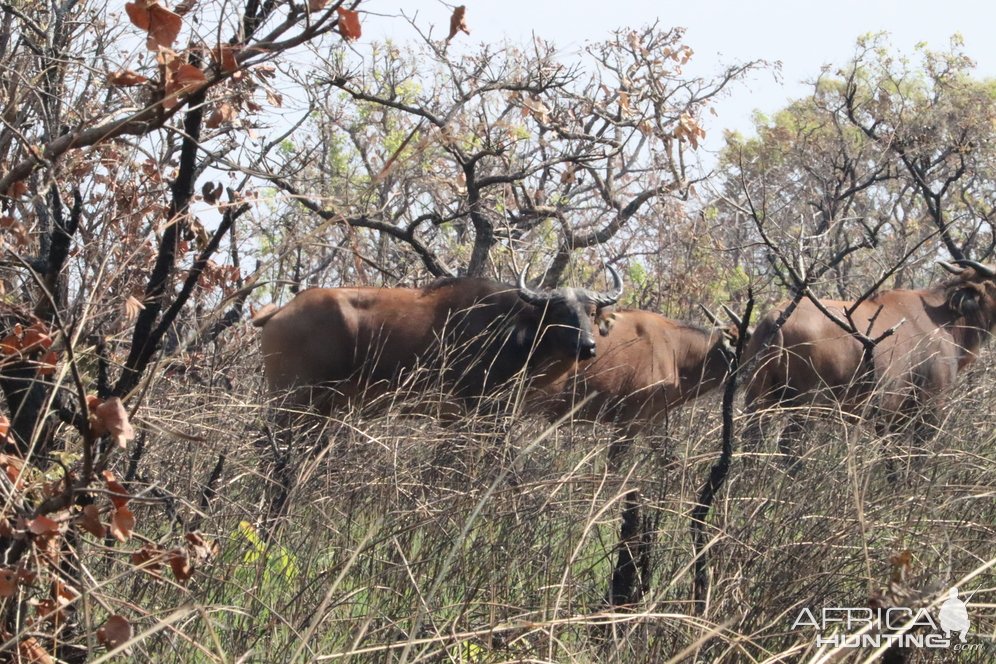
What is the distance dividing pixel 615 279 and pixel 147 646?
297 inches

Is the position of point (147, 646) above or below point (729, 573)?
above

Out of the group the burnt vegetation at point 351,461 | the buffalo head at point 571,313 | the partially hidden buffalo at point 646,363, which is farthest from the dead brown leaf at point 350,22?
the partially hidden buffalo at point 646,363

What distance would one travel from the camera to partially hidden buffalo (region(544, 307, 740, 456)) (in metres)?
9.61

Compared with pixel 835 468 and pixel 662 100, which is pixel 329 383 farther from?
pixel 835 468

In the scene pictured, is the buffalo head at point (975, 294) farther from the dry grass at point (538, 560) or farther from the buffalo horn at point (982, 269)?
the dry grass at point (538, 560)

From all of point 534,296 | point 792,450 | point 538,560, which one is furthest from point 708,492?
point 534,296

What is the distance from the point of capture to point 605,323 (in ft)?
33.3

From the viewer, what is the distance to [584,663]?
10.9 ft

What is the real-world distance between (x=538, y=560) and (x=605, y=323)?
616 centimetres

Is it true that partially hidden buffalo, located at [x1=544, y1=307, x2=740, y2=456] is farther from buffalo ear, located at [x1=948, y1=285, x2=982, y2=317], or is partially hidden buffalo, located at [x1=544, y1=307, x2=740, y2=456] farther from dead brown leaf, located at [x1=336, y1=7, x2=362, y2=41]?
dead brown leaf, located at [x1=336, y1=7, x2=362, y2=41]

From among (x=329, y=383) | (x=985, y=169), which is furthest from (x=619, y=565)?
(x=985, y=169)

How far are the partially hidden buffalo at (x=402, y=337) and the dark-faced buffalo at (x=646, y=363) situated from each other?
27cm

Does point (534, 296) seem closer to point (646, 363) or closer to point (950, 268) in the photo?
point (646, 363)

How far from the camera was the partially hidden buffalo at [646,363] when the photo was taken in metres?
9.61
